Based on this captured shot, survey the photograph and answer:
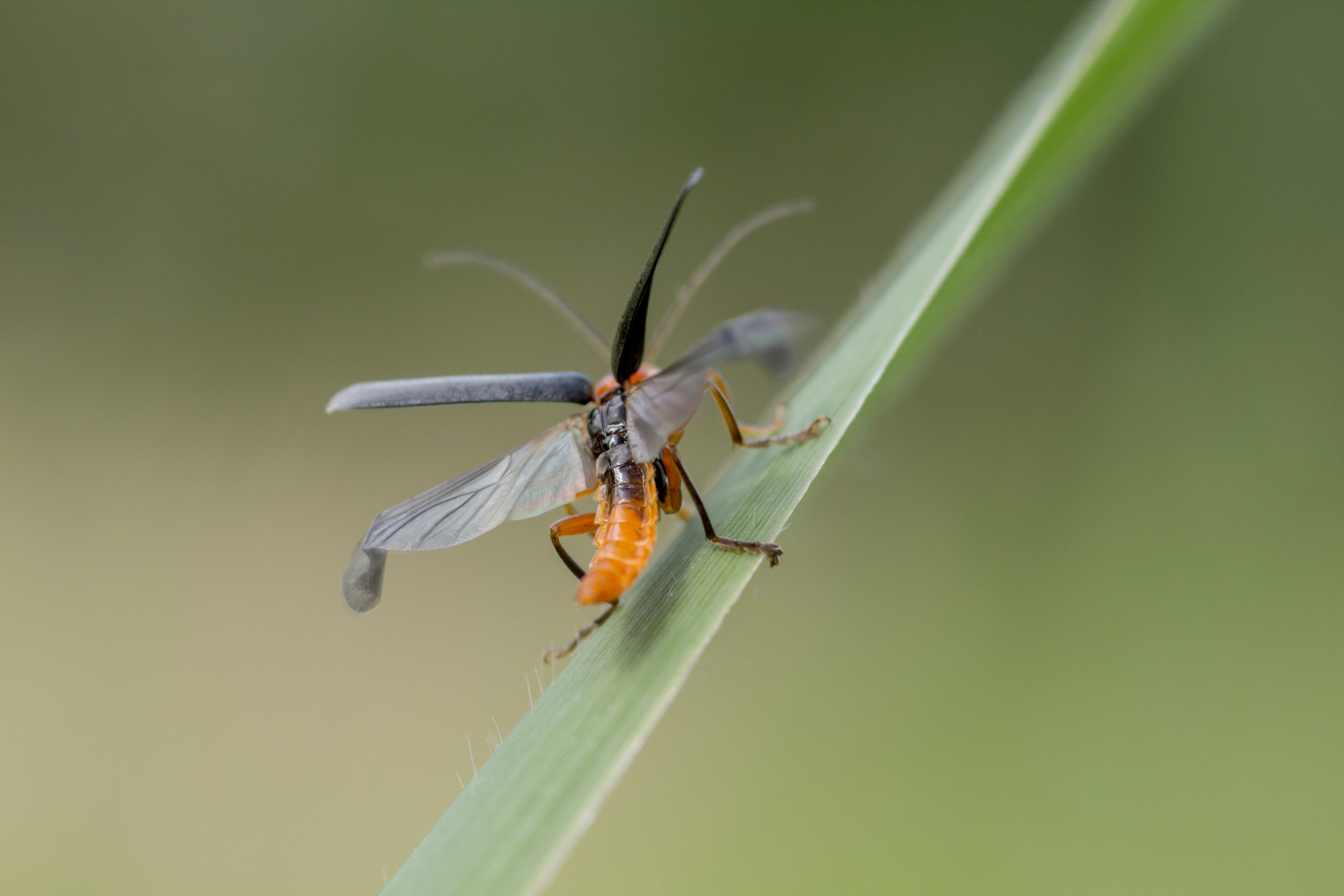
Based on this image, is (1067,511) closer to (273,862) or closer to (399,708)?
(399,708)

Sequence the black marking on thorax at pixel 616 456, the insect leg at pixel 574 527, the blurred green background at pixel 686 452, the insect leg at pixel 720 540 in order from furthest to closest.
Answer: the blurred green background at pixel 686 452
the insect leg at pixel 574 527
the black marking on thorax at pixel 616 456
the insect leg at pixel 720 540

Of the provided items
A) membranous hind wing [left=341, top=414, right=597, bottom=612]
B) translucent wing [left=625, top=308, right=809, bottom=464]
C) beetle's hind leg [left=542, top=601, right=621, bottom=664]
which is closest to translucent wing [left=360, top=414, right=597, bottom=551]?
membranous hind wing [left=341, top=414, right=597, bottom=612]

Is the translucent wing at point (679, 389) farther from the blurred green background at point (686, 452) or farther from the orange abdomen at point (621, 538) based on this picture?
the blurred green background at point (686, 452)

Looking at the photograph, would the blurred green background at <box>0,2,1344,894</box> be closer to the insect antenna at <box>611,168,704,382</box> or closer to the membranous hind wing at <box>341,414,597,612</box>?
the membranous hind wing at <box>341,414,597,612</box>

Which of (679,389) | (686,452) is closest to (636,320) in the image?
(679,389)

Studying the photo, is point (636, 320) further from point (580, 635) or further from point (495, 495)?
point (580, 635)

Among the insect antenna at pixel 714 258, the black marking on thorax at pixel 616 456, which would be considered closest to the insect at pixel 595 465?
the black marking on thorax at pixel 616 456

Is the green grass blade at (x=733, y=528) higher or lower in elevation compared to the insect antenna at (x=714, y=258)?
lower
